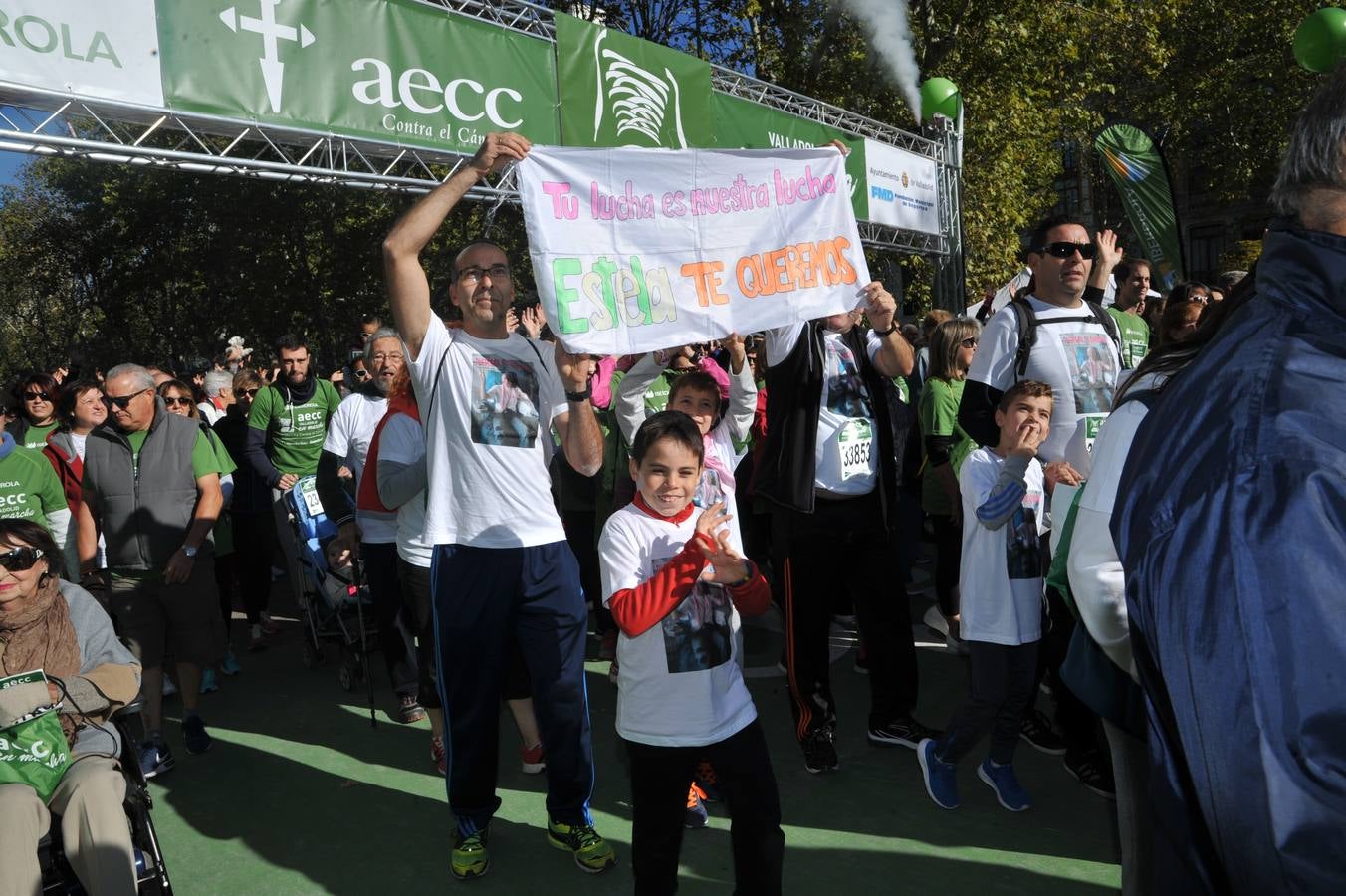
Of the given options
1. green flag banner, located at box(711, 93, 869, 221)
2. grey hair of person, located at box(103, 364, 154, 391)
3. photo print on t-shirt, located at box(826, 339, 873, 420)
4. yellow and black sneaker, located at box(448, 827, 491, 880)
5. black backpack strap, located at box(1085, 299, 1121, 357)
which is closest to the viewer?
yellow and black sneaker, located at box(448, 827, 491, 880)

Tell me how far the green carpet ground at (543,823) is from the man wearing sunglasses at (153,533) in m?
0.46

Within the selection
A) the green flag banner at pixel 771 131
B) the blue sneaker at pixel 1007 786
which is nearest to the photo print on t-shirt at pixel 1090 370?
the blue sneaker at pixel 1007 786

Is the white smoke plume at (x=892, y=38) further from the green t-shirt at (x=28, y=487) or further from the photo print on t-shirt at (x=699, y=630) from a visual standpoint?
the photo print on t-shirt at (x=699, y=630)

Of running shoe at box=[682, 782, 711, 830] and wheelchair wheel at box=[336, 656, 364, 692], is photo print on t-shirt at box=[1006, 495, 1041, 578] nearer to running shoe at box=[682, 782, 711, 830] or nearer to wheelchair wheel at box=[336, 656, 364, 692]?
running shoe at box=[682, 782, 711, 830]

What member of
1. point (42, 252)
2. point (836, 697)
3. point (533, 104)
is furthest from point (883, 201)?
point (42, 252)

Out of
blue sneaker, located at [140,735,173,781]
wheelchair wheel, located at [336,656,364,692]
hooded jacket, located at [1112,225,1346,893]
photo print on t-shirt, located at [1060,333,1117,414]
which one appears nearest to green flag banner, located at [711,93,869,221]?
photo print on t-shirt, located at [1060,333,1117,414]

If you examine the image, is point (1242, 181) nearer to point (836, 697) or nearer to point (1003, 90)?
point (1003, 90)

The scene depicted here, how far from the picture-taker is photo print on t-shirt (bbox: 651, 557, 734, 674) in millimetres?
2828

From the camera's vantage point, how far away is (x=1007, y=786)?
152 inches

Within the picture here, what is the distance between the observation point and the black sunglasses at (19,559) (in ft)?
11.7

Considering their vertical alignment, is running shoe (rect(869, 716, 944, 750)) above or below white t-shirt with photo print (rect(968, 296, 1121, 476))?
below

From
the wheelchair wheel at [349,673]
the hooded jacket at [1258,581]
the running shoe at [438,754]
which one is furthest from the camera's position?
the wheelchair wheel at [349,673]

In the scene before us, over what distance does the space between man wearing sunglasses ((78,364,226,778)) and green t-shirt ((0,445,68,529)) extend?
18 centimetres

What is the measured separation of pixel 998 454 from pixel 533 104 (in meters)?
5.08
